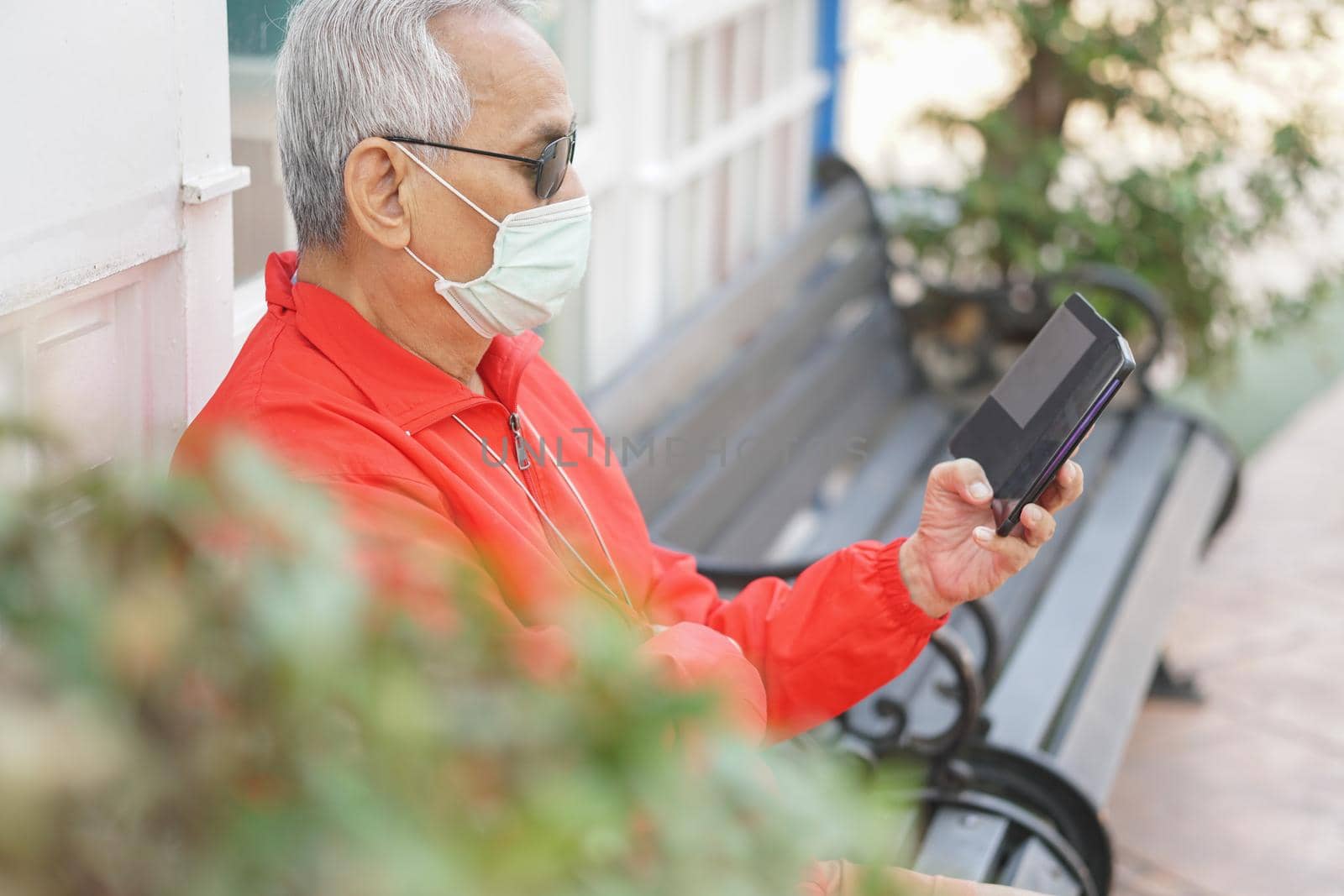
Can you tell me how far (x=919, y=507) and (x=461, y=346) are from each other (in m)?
2.05

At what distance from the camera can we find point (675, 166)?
3646 mm

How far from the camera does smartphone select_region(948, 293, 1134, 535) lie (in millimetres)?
1842

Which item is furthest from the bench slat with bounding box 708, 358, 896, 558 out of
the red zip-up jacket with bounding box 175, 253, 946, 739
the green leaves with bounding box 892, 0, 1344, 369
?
the red zip-up jacket with bounding box 175, 253, 946, 739

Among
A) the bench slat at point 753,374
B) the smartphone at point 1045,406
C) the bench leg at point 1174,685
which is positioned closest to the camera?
the smartphone at point 1045,406

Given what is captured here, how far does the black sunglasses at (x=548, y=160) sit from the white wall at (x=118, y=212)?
36 cm

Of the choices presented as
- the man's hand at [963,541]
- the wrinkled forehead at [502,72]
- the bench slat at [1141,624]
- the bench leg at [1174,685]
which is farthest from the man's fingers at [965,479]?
the bench leg at [1174,685]

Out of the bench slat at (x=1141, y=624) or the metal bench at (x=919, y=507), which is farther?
the bench slat at (x=1141, y=624)

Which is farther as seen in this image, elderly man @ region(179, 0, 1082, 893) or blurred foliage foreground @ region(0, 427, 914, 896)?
elderly man @ region(179, 0, 1082, 893)

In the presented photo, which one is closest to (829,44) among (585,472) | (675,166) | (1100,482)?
(675,166)

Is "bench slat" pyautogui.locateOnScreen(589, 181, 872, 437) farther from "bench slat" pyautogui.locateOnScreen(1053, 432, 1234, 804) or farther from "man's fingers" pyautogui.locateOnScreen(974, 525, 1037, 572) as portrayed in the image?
"man's fingers" pyautogui.locateOnScreen(974, 525, 1037, 572)

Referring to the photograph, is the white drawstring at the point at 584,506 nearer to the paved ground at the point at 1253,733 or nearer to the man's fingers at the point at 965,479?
the man's fingers at the point at 965,479

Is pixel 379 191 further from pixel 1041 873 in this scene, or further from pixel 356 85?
pixel 1041 873

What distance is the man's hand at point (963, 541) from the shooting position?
1.88 m

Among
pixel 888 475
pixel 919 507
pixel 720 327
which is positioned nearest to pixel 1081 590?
pixel 919 507
